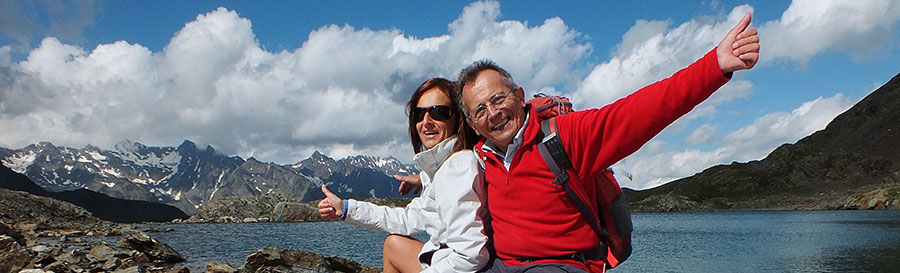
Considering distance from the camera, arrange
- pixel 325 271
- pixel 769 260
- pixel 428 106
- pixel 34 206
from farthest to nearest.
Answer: pixel 34 206 < pixel 769 260 < pixel 325 271 < pixel 428 106

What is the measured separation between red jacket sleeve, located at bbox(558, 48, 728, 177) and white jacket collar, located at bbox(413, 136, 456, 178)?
50.3 inches

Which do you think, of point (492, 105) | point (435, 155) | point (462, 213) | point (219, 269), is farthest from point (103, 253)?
point (492, 105)

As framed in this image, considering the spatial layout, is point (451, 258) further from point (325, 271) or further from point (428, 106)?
point (325, 271)

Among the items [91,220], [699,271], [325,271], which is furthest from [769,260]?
[91,220]

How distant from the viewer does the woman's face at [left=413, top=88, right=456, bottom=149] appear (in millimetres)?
5090

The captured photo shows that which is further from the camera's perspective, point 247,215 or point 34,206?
point 247,215

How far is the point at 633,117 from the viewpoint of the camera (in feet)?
11.0

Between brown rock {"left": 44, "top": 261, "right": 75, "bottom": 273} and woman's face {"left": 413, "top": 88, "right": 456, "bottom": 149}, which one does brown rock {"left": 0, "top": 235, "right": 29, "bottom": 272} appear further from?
woman's face {"left": 413, "top": 88, "right": 456, "bottom": 149}

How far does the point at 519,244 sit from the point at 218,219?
21117 cm

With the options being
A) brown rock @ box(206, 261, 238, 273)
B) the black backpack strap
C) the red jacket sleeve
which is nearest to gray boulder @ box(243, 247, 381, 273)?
brown rock @ box(206, 261, 238, 273)

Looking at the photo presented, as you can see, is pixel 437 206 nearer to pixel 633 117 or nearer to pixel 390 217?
pixel 390 217

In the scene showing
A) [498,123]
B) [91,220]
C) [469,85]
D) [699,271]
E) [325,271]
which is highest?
[91,220]

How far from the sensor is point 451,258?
403 centimetres

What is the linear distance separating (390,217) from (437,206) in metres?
1.37
